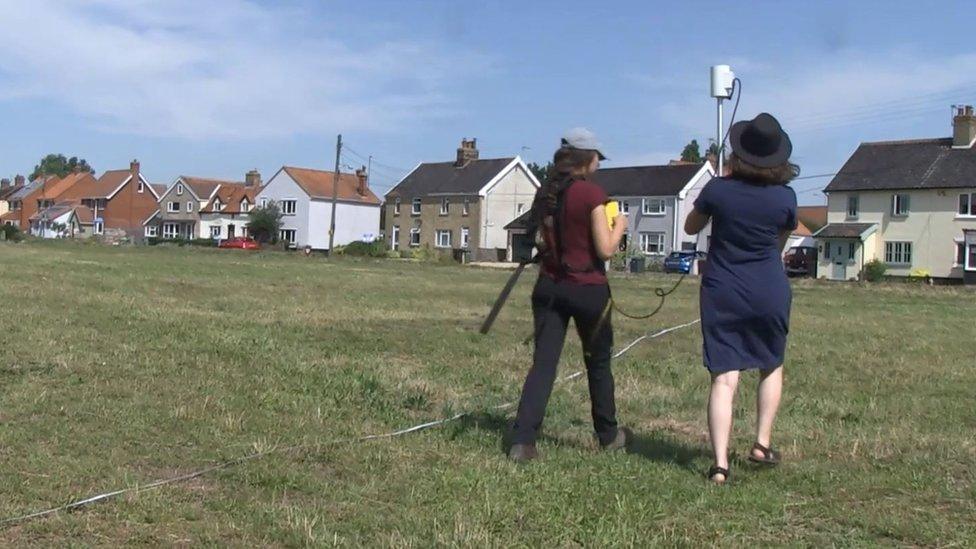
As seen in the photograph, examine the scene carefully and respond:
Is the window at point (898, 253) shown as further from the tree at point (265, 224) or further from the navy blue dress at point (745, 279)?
the navy blue dress at point (745, 279)

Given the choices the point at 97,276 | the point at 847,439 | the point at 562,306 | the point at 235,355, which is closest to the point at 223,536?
the point at 562,306

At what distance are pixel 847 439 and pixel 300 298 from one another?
12588 millimetres

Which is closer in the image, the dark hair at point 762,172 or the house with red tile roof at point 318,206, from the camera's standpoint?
the dark hair at point 762,172

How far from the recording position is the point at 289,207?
9294 cm

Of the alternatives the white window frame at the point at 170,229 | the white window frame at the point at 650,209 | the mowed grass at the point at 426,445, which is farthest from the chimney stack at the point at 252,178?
the mowed grass at the point at 426,445

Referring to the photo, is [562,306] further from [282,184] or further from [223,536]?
[282,184]

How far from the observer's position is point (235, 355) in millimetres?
8984

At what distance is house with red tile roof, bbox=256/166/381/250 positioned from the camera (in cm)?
9150

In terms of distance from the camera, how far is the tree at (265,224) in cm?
8812

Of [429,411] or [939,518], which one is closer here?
[939,518]

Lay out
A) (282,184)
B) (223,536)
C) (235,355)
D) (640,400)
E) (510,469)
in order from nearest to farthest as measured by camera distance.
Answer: (223,536)
(510,469)
(640,400)
(235,355)
(282,184)

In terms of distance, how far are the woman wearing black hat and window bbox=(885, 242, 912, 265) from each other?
6308 cm

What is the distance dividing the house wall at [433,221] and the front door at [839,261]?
2772 centimetres

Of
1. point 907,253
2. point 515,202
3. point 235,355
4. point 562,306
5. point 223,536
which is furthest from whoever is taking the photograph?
point 515,202
